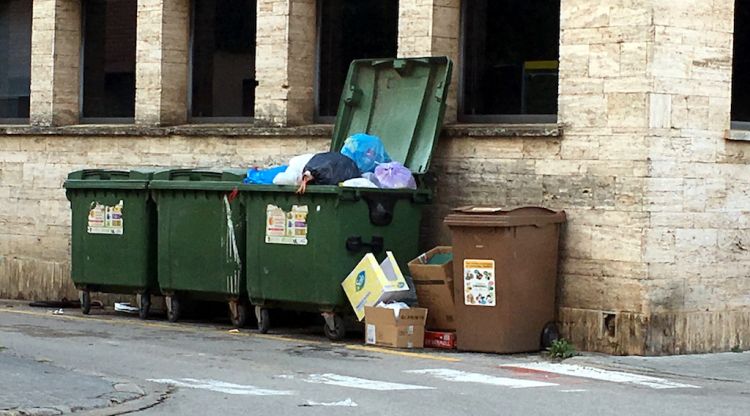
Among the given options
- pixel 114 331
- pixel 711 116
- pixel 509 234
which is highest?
Answer: pixel 711 116

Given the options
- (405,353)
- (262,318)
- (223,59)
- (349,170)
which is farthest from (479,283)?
(223,59)

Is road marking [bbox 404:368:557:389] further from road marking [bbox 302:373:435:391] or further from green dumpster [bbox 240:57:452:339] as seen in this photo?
green dumpster [bbox 240:57:452:339]

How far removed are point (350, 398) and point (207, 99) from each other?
8930mm

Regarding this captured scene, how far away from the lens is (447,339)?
46.8 ft

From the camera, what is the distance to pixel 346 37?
17.5m

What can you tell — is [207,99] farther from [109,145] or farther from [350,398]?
[350,398]

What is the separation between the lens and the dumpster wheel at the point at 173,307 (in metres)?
16.7

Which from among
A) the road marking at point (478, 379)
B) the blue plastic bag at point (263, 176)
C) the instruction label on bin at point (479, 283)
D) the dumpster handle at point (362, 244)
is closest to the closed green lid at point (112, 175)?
the blue plastic bag at point (263, 176)

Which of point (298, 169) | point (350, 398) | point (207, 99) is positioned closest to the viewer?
point (350, 398)

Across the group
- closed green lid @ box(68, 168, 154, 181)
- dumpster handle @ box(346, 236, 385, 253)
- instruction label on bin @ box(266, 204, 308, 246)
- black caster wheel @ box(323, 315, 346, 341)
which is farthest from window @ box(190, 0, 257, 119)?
black caster wheel @ box(323, 315, 346, 341)

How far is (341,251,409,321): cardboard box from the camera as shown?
1433 cm

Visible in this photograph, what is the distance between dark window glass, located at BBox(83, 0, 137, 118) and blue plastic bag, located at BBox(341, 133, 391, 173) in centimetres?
526

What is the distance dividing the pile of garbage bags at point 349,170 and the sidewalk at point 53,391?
353 centimetres

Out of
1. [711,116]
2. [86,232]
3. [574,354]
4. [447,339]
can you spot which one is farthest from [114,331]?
[711,116]
